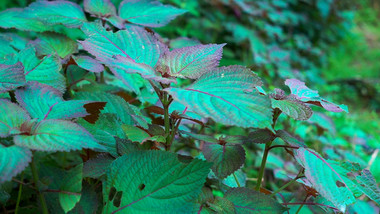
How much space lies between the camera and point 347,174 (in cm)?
80

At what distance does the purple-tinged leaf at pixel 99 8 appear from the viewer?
117 centimetres

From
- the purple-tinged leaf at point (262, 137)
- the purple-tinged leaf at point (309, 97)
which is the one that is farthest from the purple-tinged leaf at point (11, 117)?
the purple-tinged leaf at point (309, 97)

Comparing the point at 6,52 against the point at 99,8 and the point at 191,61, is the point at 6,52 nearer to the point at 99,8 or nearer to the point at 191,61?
the point at 99,8

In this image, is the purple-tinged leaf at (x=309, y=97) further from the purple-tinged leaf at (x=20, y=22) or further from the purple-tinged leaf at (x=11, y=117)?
the purple-tinged leaf at (x=20, y=22)

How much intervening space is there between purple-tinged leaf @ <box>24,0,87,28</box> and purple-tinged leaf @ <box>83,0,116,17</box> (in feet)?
0.13

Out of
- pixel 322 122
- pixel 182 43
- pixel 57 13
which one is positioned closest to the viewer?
pixel 57 13

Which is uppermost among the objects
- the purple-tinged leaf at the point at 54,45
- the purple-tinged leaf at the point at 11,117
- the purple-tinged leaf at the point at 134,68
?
the purple-tinged leaf at the point at 134,68

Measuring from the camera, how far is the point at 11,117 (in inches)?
26.5

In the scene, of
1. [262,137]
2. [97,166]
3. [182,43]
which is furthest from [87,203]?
[182,43]

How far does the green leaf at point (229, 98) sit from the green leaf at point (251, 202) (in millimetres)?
218

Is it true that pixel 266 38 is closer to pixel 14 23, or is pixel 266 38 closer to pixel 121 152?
pixel 14 23

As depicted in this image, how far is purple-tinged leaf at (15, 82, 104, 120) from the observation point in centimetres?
72

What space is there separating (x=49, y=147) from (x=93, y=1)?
75 centimetres

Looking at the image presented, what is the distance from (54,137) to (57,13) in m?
0.63
